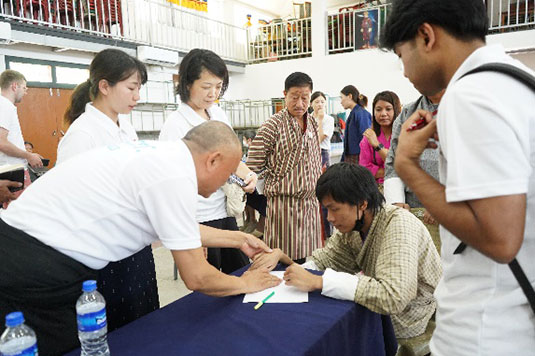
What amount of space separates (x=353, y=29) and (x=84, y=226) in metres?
9.30

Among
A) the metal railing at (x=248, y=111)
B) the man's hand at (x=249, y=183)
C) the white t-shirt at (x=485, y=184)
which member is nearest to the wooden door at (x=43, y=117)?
the metal railing at (x=248, y=111)

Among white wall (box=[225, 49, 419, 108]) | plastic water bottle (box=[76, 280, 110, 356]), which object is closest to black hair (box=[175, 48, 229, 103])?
plastic water bottle (box=[76, 280, 110, 356])

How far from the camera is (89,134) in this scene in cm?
170

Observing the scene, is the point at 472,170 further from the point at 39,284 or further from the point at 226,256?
the point at 226,256

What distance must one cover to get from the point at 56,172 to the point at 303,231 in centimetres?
150

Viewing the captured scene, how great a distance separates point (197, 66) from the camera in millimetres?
2006

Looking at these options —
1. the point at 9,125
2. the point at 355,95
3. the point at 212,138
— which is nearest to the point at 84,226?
the point at 212,138

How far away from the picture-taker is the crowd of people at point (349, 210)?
623 mm

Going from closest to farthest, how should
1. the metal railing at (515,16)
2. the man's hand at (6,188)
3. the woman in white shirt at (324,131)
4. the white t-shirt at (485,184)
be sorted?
the white t-shirt at (485,184)
the man's hand at (6,188)
the woman in white shirt at (324,131)
the metal railing at (515,16)

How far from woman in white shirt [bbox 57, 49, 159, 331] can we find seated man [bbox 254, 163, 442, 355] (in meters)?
0.42

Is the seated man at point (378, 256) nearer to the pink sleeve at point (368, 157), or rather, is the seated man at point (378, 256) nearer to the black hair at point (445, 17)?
the black hair at point (445, 17)

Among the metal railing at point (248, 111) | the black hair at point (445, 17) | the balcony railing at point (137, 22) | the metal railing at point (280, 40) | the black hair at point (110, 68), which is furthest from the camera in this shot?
the metal railing at point (280, 40)

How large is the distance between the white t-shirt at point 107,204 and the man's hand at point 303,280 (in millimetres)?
409

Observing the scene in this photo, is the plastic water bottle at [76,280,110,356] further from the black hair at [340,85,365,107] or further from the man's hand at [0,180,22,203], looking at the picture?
the black hair at [340,85,365,107]
